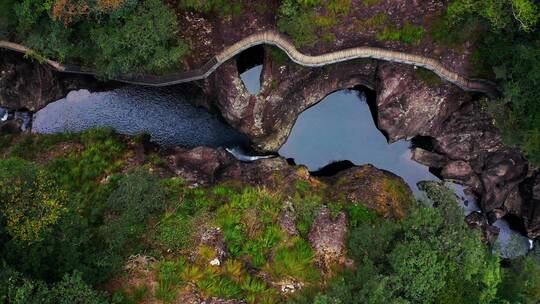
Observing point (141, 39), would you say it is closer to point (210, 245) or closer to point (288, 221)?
point (210, 245)

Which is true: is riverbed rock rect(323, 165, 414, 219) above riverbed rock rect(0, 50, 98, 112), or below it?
below

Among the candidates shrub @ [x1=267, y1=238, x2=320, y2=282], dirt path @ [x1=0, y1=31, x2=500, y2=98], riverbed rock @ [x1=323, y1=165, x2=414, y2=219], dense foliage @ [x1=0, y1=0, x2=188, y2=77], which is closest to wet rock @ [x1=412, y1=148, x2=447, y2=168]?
riverbed rock @ [x1=323, y1=165, x2=414, y2=219]

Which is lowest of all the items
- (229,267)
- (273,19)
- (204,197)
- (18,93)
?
(229,267)

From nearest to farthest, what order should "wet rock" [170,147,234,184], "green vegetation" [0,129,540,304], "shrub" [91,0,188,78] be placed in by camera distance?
"green vegetation" [0,129,540,304]
"shrub" [91,0,188,78]
"wet rock" [170,147,234,184]

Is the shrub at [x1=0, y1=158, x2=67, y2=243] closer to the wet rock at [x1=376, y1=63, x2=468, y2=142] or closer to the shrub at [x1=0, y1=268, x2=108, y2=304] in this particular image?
the shrub at [x1=0, y1=268, x2=108, y2=304]

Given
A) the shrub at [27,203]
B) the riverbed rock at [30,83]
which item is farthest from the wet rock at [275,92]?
the shrub at [27,203]

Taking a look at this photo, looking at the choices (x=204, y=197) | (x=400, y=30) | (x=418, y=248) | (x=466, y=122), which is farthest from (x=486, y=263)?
(x=204, y=197)

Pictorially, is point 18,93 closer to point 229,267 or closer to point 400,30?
point 229,267
